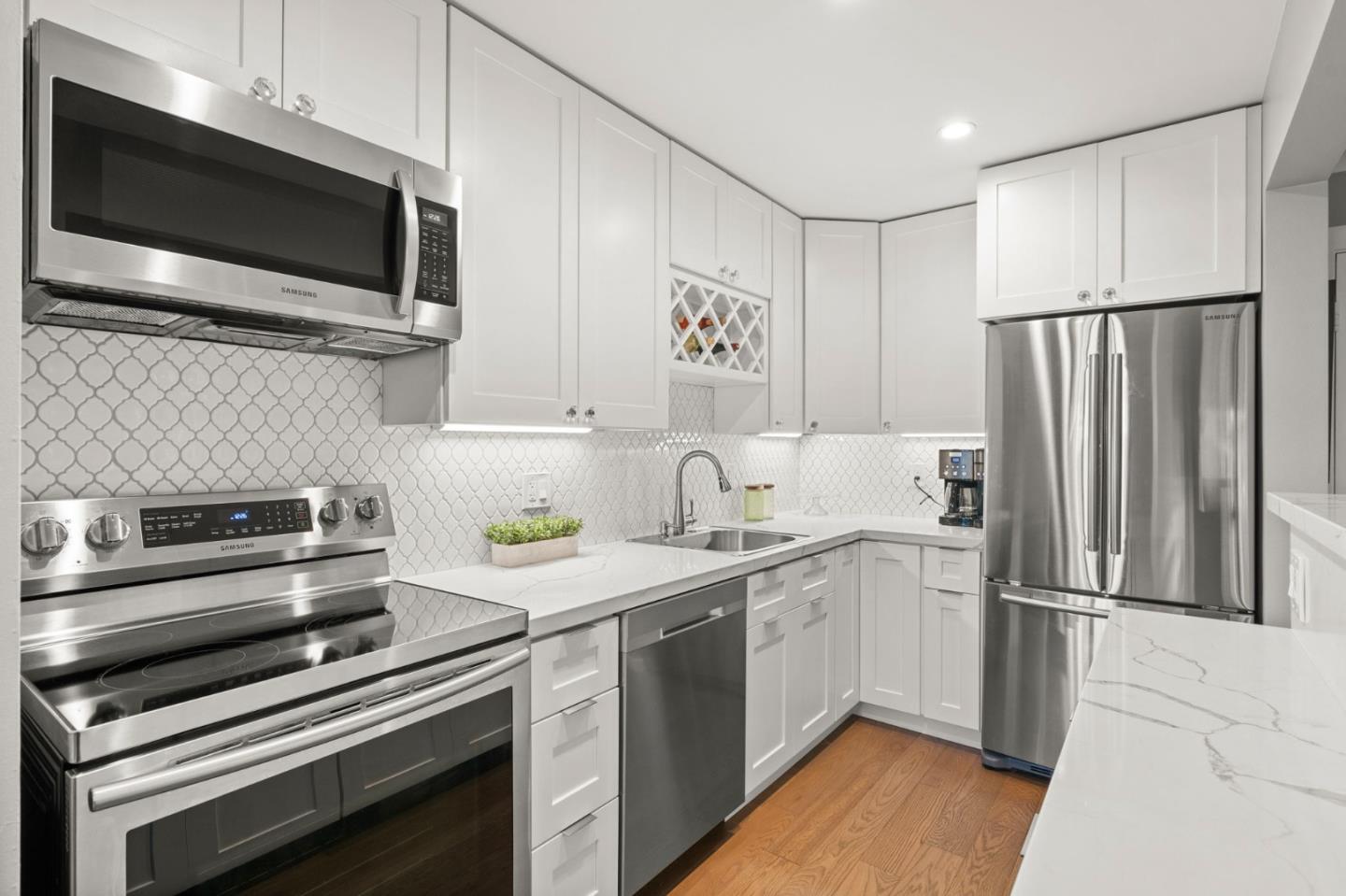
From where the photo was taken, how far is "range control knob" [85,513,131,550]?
4.66 feet

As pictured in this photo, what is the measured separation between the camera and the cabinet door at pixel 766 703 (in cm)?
243

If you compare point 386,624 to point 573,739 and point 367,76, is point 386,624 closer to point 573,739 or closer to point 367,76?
point 573,739

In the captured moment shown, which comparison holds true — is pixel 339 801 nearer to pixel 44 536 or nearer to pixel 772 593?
pixel 44 536

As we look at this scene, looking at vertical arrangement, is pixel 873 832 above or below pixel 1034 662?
below

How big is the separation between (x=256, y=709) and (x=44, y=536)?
2.06 ft

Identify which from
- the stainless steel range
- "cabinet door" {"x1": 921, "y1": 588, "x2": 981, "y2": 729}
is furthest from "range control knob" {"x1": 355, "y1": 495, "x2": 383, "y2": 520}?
"cabinet door" {"x1": 921, "y1": 588, "x2": 981, "y2": 729}

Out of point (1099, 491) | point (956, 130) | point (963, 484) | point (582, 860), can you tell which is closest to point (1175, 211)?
point (956, 130)

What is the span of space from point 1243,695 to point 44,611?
2.08 meters

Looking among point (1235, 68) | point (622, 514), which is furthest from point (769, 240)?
point (1235, 68)

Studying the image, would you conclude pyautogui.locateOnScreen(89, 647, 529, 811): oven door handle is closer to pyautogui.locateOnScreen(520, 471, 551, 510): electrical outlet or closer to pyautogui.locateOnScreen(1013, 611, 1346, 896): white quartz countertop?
pyautogui.locateOnScreen(520, 471, 551, 510): electrical outlet

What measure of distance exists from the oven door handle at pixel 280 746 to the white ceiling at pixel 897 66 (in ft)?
5.66

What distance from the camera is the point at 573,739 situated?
174 centimetres

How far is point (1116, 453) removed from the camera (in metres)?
2.61

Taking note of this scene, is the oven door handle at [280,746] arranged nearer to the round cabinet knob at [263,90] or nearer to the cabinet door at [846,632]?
the round cabinet knob at [263,90]
